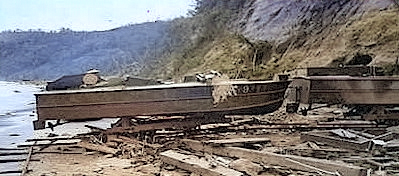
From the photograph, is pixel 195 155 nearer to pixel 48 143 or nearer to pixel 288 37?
pixel 48 143

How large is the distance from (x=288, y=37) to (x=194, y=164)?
48.3ft

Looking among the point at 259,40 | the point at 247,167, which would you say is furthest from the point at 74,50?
the point at 247,167

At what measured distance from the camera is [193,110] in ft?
30.0

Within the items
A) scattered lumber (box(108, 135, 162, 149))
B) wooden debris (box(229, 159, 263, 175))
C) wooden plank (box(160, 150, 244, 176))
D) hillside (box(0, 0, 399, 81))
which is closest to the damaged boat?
scattered lumber (box(108, 135, 162, 149))

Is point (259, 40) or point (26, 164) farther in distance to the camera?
point (259, 40)

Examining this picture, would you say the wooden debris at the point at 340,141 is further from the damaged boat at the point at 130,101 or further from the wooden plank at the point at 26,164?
the wooden plank at the point at 26,164

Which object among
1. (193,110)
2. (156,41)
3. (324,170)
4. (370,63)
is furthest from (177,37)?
(324,170)

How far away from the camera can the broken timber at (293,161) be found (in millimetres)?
5629

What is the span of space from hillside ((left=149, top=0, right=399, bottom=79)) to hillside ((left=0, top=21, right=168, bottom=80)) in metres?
12.0

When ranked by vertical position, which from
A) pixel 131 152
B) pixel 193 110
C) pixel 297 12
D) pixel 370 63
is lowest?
pixel 131 152

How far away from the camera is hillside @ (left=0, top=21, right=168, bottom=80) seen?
4466 centimetres

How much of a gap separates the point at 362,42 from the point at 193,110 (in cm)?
838

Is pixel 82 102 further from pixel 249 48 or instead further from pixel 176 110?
pixel 249 48

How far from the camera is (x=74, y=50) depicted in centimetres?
5641
